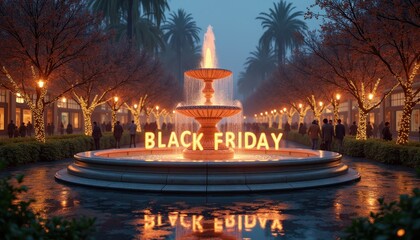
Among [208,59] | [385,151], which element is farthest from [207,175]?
[385,151]

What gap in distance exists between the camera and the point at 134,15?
45.4 metres

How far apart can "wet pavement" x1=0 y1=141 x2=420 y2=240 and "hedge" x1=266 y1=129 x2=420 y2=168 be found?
4.16 metres

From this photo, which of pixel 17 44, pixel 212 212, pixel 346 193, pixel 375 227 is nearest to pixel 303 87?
pixel 17 44

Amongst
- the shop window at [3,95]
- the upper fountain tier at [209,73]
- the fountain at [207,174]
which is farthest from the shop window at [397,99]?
the shop window at [3,95]

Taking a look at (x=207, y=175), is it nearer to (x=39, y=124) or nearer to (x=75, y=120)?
(x=39, y=124)

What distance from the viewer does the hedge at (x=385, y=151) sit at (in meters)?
16.5

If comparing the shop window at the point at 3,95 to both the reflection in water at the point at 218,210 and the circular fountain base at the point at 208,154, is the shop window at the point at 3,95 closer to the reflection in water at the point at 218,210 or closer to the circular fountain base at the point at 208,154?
the circular fountain base at the point at 208,154

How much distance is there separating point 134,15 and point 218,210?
39826 millimetres

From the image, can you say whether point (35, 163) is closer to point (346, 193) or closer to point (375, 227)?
point (346, 193)

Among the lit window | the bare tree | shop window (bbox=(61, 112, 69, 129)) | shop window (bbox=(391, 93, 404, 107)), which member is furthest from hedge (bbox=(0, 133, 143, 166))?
shop window (bbox=(61, 112, 69, 129))

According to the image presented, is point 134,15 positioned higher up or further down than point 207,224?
higher up

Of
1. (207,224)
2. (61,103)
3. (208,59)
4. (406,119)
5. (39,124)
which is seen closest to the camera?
(207,224)

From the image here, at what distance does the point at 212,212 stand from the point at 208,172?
295cm

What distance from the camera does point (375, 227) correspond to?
3.17 metres
